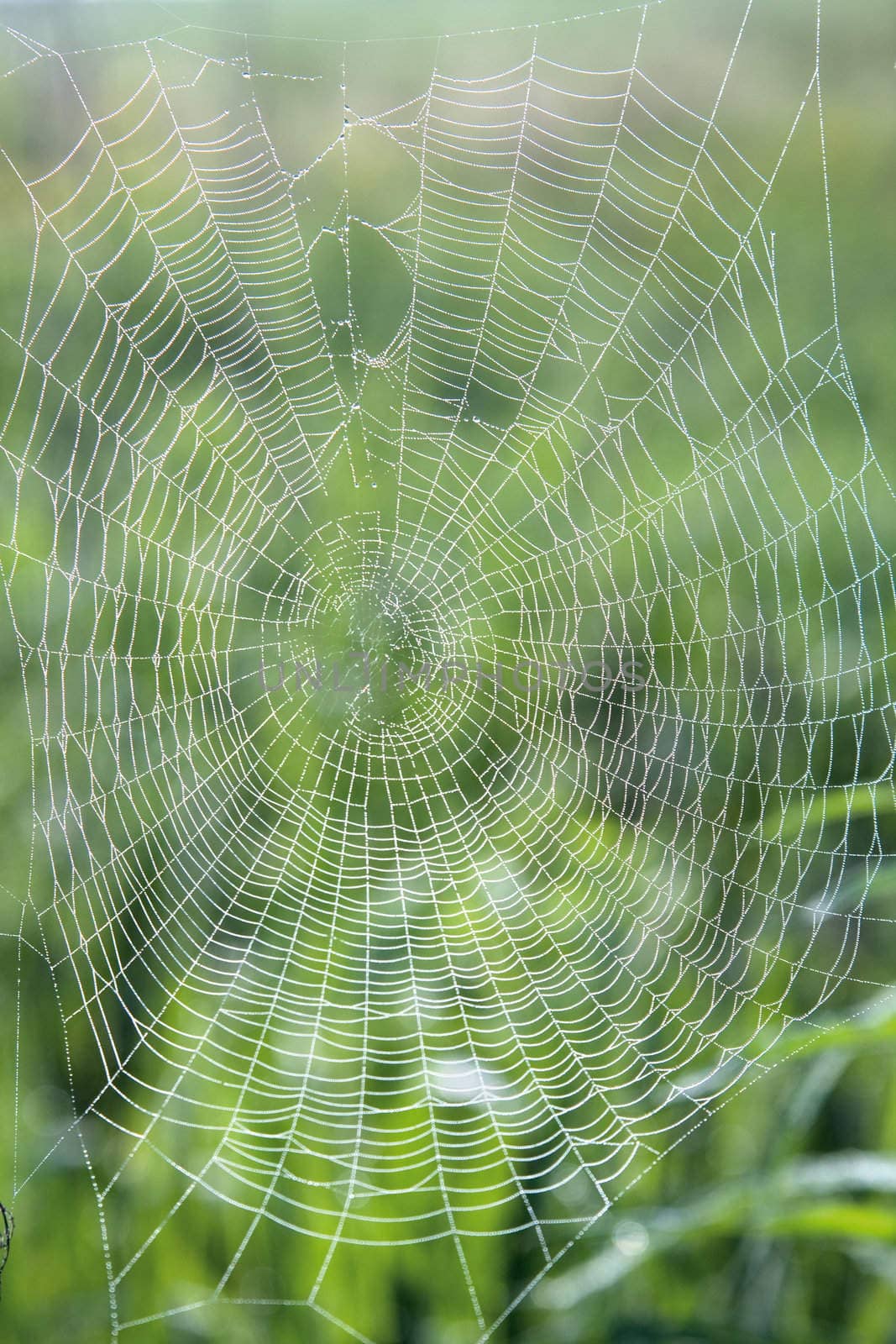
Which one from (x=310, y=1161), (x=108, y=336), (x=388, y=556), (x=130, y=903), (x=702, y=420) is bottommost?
(x=310, y=1161)

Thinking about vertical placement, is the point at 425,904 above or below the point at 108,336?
below

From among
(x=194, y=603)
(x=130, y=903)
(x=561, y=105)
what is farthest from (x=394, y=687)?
(x=561, y=105)

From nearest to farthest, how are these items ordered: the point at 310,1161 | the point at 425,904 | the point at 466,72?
the point at 310,1161 → the point at 425,904 → the point at 466,72

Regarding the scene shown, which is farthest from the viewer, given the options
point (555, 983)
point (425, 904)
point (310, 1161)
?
point (425, 904)

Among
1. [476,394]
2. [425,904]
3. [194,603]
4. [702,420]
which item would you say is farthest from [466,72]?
[425,904]

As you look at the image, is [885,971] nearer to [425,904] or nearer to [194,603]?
[425,904]

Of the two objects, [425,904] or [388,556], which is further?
[388,556]
